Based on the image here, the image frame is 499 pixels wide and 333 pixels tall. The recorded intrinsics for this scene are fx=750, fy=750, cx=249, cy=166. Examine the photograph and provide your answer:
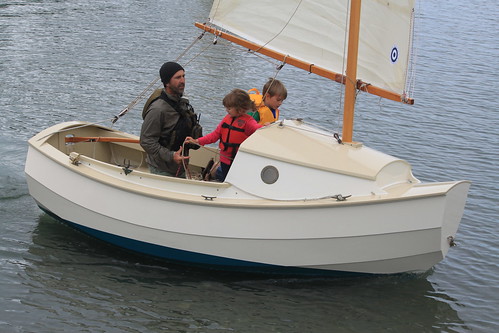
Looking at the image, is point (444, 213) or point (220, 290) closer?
point (444, 213)

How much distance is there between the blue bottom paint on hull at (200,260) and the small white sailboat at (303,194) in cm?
2

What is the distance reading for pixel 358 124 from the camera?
1404 centimetres

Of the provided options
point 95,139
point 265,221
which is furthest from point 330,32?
point 95,139

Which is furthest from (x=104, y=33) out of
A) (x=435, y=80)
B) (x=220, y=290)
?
(x=220, y=290)

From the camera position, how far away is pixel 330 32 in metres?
7.55

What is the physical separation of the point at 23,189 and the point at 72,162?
2.22 metres

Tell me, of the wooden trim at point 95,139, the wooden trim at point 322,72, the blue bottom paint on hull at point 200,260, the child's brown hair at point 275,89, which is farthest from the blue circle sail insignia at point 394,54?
the wooden trim at point 95,139

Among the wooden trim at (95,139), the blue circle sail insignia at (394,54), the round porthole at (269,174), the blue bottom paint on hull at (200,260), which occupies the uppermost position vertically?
the blue circle sail insignia at (394,54)

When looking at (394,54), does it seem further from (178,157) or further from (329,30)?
(178,157)

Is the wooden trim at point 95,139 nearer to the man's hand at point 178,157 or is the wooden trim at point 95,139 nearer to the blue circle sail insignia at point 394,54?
the man's hand at point 178,157

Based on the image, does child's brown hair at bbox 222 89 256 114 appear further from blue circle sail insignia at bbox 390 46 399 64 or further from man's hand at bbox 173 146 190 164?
blue circle sail insignia at bbox 390 46 399 64

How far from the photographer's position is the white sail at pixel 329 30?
7082 mm

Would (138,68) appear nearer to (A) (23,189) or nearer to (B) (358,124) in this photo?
(B) (358,124)

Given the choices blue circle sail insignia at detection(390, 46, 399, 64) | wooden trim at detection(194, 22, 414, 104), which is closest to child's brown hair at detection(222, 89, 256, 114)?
wooden trim at detection(194, 22, 414, 104)
